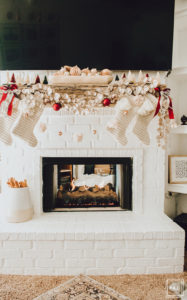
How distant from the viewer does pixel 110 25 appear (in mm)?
2199

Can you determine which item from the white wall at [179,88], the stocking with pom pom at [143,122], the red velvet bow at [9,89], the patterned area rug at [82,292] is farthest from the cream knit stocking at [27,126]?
the white wall at [179,88]

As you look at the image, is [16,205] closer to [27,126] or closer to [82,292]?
[27,126]

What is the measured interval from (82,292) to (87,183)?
3.50 feet

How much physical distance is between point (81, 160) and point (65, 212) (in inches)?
20.8

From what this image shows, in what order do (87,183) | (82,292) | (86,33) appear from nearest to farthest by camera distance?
1. (82,292)
2. (86,33)
3. (87,183)

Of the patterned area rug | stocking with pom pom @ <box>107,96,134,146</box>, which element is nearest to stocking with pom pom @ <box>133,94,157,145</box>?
stocking with pom pom @ <box>107,96,134,146</box>

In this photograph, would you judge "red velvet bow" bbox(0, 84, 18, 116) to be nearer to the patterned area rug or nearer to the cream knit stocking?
the cream knit stocking

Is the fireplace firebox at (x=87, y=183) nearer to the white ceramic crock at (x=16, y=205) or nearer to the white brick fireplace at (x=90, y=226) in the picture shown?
the white brick fireplace at (x=90, y=226)

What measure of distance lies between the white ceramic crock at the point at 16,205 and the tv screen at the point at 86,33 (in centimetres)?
110

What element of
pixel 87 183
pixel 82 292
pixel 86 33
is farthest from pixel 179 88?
pixel 82 292

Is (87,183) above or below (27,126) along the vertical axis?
below

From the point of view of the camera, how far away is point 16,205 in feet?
6.88

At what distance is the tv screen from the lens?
2.19m

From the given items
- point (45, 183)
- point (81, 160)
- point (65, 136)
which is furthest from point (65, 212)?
point (65, 136)
